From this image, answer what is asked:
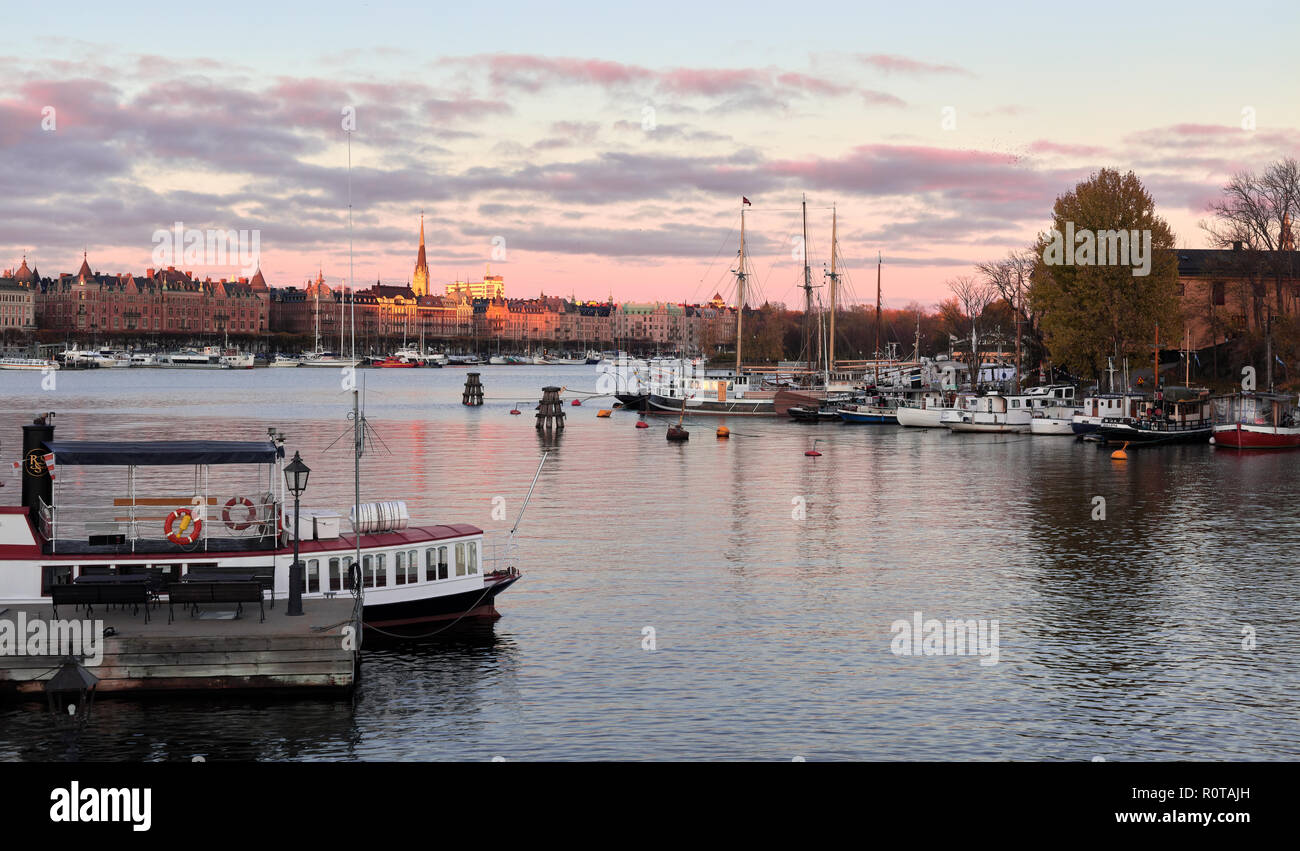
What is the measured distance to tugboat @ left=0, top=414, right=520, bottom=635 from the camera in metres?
32.5

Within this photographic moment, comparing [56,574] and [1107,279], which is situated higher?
[1107,279]

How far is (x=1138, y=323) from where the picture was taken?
110m

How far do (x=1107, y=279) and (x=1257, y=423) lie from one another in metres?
18.6

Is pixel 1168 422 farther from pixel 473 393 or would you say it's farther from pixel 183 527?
pixel 473 393

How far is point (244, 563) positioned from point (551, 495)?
35.3 metres

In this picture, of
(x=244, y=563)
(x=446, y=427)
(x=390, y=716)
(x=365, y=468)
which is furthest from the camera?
(x=446, y=427)

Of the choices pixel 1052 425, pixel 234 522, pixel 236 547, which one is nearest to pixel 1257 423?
pixel 1052 425

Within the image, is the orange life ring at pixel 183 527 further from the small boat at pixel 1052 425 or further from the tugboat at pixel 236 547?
the small boat at pixel 1052 425

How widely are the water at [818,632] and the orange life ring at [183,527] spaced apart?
19.1 feet

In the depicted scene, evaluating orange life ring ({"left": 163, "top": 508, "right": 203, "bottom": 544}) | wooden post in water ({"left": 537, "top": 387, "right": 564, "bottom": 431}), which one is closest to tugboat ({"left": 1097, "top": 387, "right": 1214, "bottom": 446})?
wooden post in water ({"left": 537, "top": 387, "right": 564, "bottom": 431})

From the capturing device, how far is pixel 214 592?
30.6 meters

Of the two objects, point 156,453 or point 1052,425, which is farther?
point 1052,425

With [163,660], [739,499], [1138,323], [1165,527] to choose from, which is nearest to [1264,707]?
[163,660]
